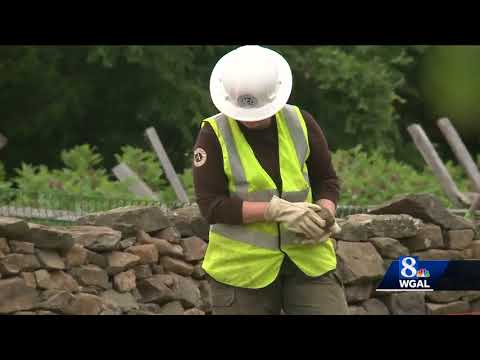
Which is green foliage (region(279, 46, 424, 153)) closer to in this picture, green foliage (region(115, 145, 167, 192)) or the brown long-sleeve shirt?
green foliage (region(115, 145, 167, 192))

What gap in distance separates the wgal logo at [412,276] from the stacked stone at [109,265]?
1406 millimetres

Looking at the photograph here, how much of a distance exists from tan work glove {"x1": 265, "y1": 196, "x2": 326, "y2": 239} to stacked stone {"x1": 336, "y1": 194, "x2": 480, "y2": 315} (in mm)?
3260

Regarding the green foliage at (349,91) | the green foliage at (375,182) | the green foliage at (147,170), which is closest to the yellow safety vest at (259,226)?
the green foliage at (375,182)

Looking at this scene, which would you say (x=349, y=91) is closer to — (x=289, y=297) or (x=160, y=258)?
(x=160, y=258)

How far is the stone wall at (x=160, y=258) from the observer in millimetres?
6953

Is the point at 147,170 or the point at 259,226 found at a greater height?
the point at 147,170

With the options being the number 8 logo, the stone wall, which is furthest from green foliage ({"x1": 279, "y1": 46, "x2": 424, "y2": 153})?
the number 8 logo

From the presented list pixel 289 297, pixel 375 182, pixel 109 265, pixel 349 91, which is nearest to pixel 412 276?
pixel 109 265

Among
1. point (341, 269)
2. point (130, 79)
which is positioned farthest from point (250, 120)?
point (130, 79)

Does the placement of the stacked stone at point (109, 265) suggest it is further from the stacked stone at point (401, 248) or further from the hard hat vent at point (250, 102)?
the hard hat vent at point (250, 102)

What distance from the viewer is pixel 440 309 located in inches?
342

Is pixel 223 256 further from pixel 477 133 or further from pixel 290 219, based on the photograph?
pixel 477 133

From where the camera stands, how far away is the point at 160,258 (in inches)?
318

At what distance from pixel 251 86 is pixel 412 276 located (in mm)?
3195
